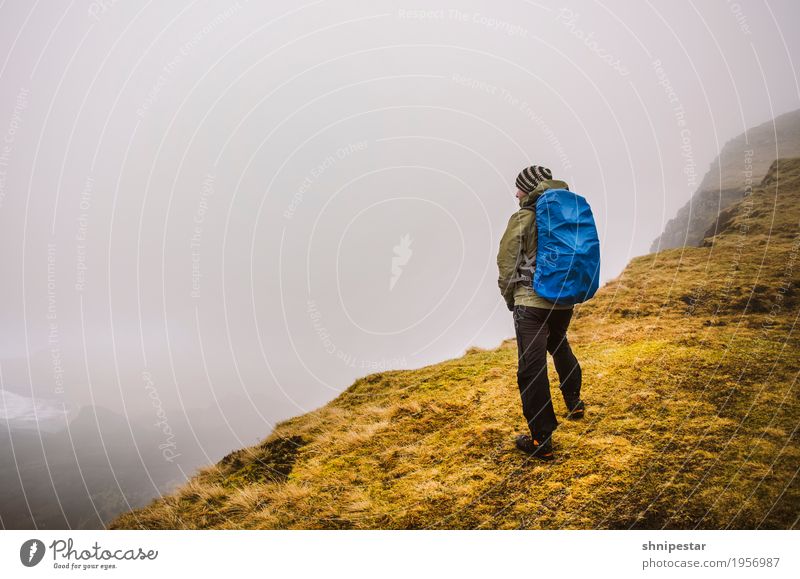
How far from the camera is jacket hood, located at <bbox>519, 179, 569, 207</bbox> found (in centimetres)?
512

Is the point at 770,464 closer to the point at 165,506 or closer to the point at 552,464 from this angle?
the point at 552,464

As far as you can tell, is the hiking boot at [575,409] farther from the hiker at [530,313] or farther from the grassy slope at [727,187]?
the grassy slope at [727,187]

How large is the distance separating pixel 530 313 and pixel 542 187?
1.59 metres

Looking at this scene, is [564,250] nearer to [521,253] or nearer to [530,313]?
[521,253]

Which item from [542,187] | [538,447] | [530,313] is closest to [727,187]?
[542,187]

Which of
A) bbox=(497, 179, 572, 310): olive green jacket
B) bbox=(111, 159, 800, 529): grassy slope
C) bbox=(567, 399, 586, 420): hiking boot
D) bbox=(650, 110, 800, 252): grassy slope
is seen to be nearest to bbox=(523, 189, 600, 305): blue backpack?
bbox=(497, 179, 572, 310): olive green jacket

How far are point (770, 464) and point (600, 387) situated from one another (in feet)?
8.04

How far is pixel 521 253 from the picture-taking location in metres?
5.20

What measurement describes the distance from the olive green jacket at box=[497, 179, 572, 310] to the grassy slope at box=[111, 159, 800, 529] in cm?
195

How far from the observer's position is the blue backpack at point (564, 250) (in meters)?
4.87

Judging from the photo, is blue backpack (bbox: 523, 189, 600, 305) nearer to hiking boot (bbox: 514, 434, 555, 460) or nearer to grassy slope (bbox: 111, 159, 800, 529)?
hiking boot (bbox: 514, 434, 555, 460)
